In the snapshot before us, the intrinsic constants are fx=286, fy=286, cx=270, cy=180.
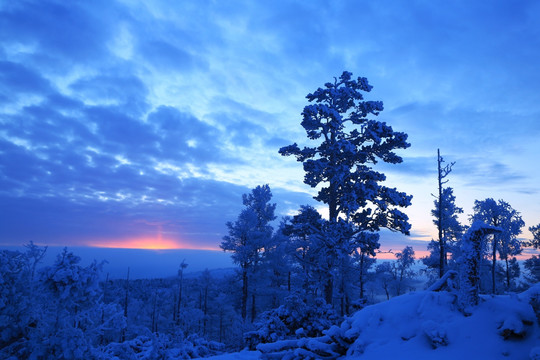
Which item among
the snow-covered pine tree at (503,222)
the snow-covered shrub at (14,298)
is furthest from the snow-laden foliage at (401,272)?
the snow-covered shrub at (14,298)

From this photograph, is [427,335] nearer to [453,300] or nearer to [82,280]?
[453,300]

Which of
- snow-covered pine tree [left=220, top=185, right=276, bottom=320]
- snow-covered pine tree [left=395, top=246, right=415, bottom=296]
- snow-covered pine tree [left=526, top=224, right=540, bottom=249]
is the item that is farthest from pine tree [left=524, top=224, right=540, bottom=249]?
snow-covered pine tree [left=220, top=185, right=276, bottom=320]

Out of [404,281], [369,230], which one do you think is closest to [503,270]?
[404,281]

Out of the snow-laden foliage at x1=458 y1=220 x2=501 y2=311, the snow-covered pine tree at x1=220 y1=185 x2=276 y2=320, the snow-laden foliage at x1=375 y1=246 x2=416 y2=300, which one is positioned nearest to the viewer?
the snow-laden foliage at x1=458 y1=220 x2=501 y2=311

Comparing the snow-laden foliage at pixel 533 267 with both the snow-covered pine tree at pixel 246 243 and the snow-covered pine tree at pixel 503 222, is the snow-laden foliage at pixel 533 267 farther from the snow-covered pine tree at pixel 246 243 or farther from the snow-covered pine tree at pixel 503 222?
the snow-covered pine tree at pixel 246 243

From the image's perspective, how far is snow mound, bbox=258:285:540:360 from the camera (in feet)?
17.7

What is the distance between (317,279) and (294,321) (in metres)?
3.91

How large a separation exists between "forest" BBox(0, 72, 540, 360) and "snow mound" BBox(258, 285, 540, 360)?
0.12 ft

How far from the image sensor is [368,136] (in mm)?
15023

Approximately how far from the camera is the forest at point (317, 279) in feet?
20.9

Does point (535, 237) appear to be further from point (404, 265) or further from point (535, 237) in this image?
point (404, 265)

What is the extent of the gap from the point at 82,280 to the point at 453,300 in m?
8.73

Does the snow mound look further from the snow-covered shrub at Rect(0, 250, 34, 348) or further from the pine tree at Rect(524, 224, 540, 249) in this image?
the pine tree at Rect(524, 224, 540, 249)

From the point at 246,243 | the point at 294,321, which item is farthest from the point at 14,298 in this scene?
the point at 246,243
